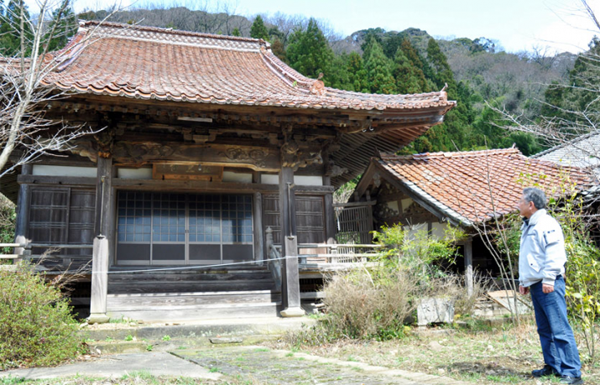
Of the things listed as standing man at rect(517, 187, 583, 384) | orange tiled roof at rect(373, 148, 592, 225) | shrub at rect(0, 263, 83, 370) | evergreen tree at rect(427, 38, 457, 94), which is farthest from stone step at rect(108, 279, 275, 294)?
evergreen tree at rect(427, 38, 457, 94)

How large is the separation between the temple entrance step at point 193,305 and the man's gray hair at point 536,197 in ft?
18.7

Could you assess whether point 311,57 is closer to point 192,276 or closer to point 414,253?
point 192,276

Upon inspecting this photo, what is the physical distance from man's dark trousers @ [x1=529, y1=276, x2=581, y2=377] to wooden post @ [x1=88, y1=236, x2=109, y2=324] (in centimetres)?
639

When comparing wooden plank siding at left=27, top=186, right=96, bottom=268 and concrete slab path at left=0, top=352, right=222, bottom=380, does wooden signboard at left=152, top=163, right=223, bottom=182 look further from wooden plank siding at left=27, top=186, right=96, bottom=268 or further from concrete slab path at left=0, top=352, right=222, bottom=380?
concrete slab path at left=0, top=352, right=222, bottom=380

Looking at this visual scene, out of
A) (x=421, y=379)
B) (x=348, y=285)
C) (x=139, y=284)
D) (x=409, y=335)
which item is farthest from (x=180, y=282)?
(x=421, y=379)

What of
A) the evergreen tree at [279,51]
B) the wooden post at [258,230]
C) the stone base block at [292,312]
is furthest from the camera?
the evergreen tree at [279,51]

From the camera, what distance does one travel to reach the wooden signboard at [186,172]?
1021cm

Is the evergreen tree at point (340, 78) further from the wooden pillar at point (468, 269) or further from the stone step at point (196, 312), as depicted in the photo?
the stone step at point (196, 312)

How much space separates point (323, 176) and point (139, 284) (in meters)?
4.71

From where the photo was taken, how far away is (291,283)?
29.3ft

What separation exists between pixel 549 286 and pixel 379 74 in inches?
983

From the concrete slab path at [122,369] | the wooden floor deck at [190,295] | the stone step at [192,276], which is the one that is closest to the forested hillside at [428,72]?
the stone step at [192,276]

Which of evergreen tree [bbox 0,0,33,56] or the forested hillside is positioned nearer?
evergreen tree [bbox 0,0,33,56]

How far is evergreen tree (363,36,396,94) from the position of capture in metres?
27.2
